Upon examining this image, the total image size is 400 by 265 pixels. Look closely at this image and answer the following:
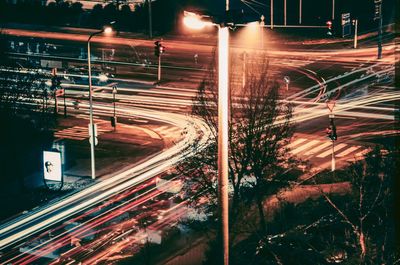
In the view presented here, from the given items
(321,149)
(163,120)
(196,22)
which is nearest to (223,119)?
(196,22)

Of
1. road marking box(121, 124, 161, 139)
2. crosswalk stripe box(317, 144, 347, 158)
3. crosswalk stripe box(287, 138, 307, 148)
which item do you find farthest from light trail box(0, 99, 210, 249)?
crosswalk stripe box(317, 144, 347, 158)

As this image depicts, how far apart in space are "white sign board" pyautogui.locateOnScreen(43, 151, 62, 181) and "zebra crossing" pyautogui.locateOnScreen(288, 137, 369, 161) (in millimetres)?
14829

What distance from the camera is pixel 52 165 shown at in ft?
129

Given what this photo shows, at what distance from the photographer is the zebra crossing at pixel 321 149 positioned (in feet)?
148

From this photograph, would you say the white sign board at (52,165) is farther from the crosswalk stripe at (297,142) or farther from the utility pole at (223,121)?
the utility pole at (223,121)

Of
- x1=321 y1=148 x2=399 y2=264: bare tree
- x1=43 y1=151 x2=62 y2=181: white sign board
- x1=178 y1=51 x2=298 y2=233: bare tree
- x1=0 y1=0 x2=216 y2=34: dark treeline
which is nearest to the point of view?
x1=321 y1=148 x2=399 y2=264: bare tree

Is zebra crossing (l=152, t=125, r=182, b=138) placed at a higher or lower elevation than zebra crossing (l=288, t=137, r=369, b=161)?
higher

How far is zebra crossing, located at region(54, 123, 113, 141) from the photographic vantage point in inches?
2042

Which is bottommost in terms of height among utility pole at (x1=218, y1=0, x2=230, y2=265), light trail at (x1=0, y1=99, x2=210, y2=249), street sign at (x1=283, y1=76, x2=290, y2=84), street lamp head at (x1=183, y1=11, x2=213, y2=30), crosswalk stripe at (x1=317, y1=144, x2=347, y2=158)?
light trail at (x1=0, y1=99, x2=210, y2=249)

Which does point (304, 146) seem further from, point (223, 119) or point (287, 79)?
point (223, 119)

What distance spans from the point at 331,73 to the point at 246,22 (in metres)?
56.4

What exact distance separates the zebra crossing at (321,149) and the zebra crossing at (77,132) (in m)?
14.5

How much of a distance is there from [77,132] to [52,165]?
14.3 metres

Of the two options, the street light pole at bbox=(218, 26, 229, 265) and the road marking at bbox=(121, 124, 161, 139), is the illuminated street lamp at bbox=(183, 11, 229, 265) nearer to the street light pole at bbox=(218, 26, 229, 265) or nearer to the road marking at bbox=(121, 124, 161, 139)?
the street light pole at bbox=(218, 26, 229, 265)
